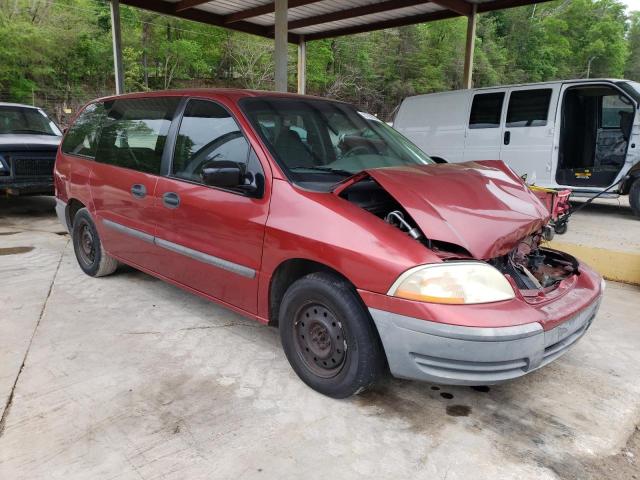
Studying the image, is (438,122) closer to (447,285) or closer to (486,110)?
(486,110)

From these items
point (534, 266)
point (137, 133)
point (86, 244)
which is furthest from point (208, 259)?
→ point (86, 244)

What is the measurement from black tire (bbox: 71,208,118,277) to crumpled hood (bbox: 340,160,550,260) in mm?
2944

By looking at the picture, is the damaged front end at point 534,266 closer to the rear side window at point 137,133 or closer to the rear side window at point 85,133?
the rear side window at point 137,133

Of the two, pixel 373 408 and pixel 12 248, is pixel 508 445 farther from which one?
pixel 12 248

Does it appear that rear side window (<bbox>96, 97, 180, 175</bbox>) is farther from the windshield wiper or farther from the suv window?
the windshield wiper

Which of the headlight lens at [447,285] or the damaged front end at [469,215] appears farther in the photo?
the damaged front end at [469,215]

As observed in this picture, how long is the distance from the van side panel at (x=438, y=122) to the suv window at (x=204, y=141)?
6.29 metres

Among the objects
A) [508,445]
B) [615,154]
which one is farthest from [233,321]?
[615,154]

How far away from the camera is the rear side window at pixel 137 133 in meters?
3.67

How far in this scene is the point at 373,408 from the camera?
2635 millimetres

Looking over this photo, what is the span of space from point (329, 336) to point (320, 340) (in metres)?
0.10

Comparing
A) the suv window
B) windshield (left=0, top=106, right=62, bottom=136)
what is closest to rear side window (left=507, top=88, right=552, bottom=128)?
the suv window

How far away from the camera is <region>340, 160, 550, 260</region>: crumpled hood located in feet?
7.98

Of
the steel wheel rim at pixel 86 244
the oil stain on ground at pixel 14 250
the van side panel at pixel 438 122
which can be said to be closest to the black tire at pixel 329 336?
the steel wheel rim at pixel 86 244
